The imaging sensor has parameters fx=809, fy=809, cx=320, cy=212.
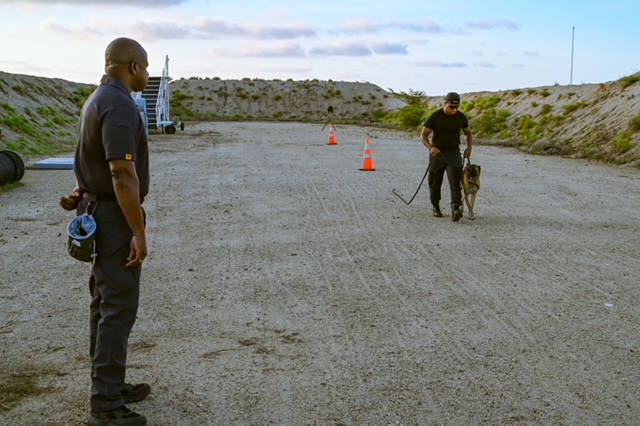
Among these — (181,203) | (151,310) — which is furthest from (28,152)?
(151,310)

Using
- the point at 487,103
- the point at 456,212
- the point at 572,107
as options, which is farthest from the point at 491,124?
the point at 456,212

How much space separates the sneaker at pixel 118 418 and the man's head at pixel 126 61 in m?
1.79

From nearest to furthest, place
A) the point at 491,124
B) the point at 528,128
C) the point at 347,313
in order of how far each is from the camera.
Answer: the point at 347,313 → the point at 528,128 → the point at 491,124

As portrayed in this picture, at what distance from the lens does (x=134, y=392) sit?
16.1 feet

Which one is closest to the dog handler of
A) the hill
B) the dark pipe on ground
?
the dark pipe on ground

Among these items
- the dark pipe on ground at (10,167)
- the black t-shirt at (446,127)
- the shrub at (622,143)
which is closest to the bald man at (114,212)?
the black t-shirt at (446,127)

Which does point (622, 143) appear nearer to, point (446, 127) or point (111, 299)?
point (446, 127)

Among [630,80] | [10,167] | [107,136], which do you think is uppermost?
[630,80]

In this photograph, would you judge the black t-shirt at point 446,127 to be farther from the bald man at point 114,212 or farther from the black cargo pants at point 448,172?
the bald man at point 114,212

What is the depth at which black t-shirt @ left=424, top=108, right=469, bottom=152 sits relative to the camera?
12.2 metres

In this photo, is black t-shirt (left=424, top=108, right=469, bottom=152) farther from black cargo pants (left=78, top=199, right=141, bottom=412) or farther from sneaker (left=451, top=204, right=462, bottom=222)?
black cargo pants (left=78, top=199, right=141, bottom=412)

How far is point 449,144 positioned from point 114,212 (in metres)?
8.50

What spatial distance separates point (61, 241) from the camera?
10.3 meters

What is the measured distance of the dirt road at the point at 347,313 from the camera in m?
5.04
